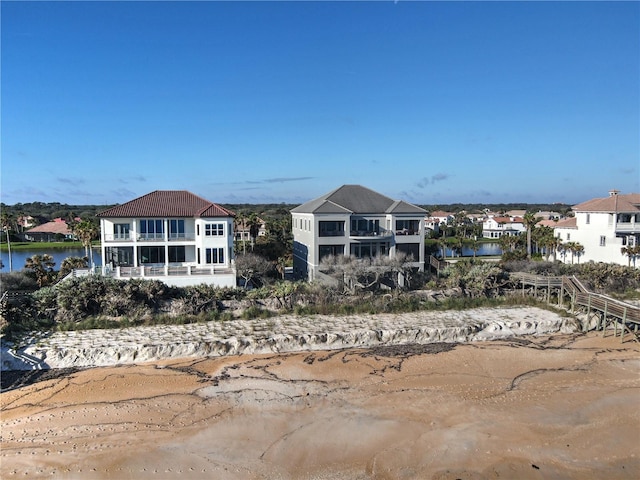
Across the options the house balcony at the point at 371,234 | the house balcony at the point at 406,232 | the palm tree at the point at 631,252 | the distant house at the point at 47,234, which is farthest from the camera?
the distant house at the point at 47,234

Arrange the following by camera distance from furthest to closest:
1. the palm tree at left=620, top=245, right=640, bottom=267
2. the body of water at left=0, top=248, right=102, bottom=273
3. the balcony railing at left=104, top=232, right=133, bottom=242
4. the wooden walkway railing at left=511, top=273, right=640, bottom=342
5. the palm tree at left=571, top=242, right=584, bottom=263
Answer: the body of water at left=0, top=248, right=102, bottom=273, the palm tree at left=571, top=242, right=584, bottom=263, the palm tree at left=620, top=245, right=640, bottom=267, the balcony railing at left=104, top=232, right=133, bottom=242, the wooden walkway railing at left=511, top=273, right=640, bottom=342

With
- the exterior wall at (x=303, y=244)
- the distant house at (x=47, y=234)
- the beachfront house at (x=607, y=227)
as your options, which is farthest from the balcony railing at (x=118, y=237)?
the distant house at (x=47, y=234)

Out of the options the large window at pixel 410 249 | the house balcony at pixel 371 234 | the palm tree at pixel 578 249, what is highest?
the house balcony at pixel 371 234

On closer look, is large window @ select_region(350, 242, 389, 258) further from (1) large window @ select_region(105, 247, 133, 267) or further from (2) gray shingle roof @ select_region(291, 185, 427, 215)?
(1) large window @ select_region(105, 247, 133, 267)

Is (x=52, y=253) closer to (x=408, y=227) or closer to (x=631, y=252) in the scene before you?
(x=408, y=227)

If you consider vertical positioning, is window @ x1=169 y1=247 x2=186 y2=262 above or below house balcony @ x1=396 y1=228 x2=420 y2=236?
below

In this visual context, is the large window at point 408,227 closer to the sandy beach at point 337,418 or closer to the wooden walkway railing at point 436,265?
the wooden walkway railing at point 436,265

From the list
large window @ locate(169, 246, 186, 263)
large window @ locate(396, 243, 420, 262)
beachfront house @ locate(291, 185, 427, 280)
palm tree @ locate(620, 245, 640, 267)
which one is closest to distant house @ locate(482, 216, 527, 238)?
palm tree @ locate(620, 245, 640, 267)

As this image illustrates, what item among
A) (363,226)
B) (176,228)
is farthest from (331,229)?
(176,228)
